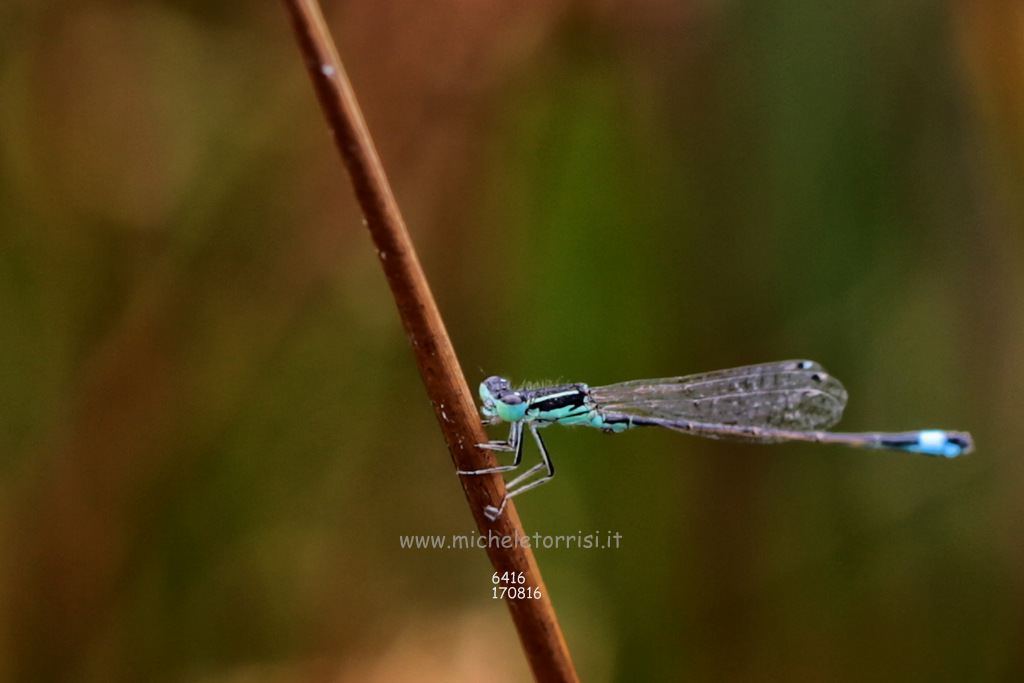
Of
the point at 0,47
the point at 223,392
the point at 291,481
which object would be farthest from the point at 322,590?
the point at 0,47

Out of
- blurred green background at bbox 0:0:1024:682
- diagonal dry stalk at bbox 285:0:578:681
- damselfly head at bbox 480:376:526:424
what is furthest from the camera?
blurred green background at bbox 0:0:1024:682

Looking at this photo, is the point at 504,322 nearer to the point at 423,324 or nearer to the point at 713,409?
the point at 713,409

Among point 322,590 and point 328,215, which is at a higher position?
point 328,215

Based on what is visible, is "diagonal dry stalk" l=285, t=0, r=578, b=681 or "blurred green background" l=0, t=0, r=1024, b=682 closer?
"diagonal dry stalk" l=285, t=0, r=578, b=681

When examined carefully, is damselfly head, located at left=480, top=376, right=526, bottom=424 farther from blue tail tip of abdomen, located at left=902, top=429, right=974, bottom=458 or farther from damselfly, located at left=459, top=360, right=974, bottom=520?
blue tail tip of abdomen, located at left=902, top=429, right=974, bottom=458

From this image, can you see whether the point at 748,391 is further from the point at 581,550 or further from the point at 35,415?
the point at 35,415

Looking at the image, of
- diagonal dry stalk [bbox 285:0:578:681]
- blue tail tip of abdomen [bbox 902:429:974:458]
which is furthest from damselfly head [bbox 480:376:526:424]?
blue tail tip of abdomen [bbox 902:429:974:458]
